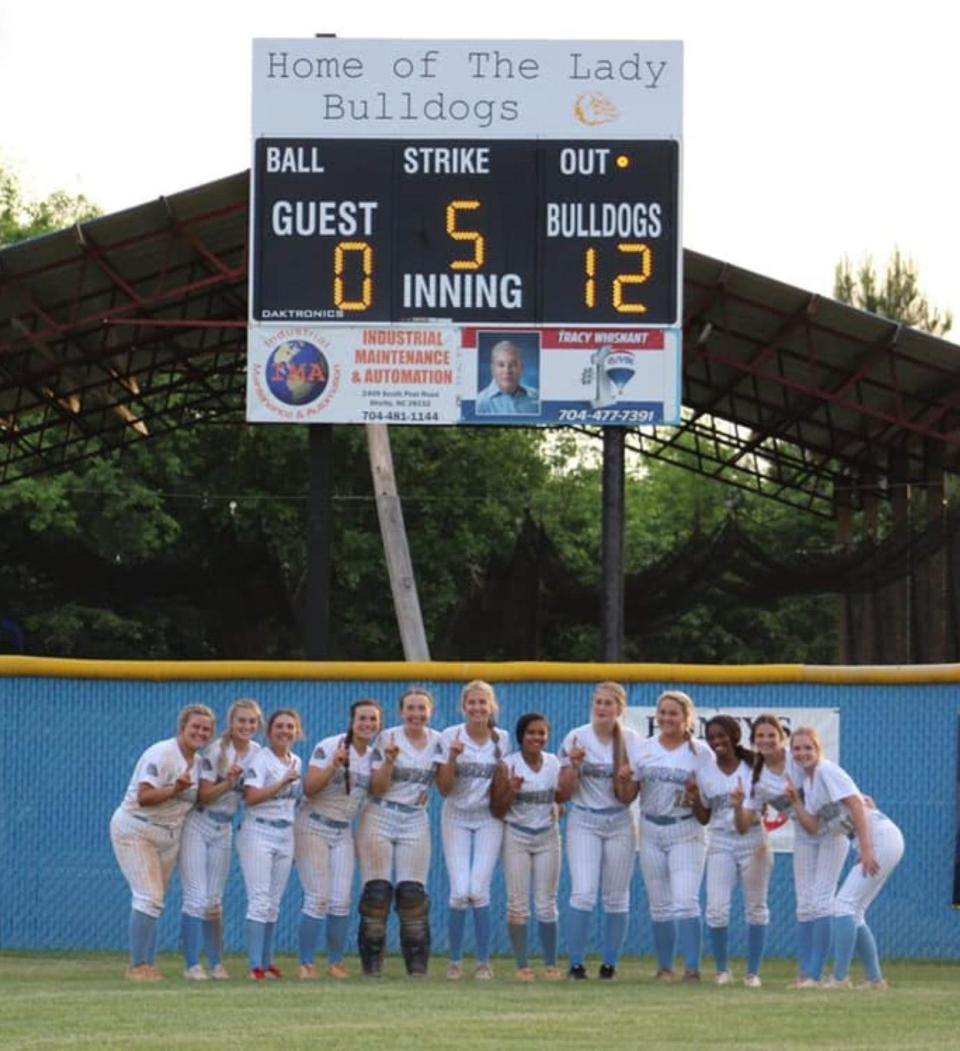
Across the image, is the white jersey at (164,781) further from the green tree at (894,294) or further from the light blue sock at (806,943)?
the green tree at (894,294)

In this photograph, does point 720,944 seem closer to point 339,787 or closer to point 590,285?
point 339,787

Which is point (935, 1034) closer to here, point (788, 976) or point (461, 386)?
point (788, 976)

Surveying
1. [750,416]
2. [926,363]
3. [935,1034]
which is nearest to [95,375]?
[750,416]

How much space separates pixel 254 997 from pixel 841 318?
663 inches

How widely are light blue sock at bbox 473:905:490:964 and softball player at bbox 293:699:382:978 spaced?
71 centimetres

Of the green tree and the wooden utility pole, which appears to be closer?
the wooden utility pole

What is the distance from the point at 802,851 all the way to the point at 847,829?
0.29m

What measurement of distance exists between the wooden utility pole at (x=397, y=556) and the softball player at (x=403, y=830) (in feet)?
31.9

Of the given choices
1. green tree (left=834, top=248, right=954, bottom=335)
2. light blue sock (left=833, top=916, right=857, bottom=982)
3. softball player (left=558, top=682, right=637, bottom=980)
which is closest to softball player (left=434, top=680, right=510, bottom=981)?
softball player (left=558, top=682, right=637, bottom=980)

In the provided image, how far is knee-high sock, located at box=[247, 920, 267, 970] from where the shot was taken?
1341 cm

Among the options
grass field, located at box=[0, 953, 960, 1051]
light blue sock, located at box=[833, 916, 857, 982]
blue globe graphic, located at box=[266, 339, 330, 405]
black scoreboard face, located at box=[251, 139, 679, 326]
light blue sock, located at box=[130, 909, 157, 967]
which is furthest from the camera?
blue globe graphic, located at box=[266, 339, 330, 405]

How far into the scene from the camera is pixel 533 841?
1387 cm

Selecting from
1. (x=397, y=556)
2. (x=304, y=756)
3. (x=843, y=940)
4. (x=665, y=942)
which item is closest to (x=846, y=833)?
(x=843, y=940)

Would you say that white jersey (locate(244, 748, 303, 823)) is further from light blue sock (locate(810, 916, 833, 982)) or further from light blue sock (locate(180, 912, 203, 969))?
light blue sock (locate(810, 916, 833, 982))
